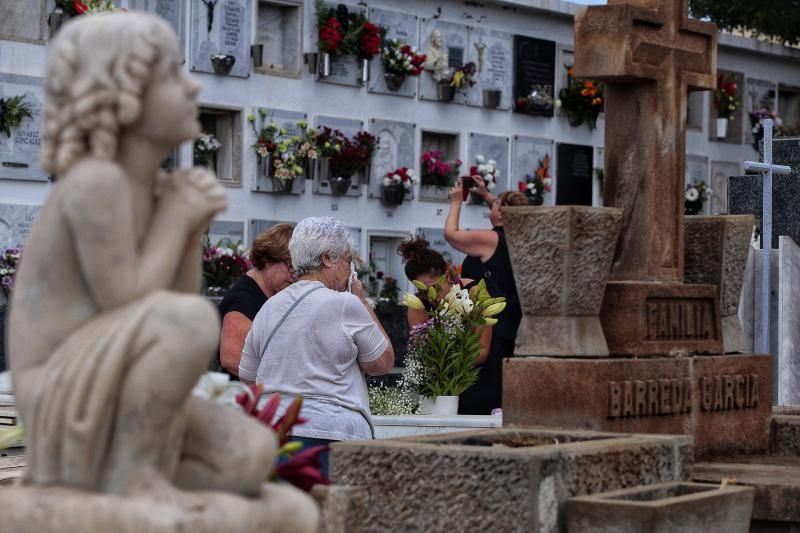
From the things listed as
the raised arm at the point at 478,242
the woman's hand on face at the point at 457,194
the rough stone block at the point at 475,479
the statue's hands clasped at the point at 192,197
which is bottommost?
the rough stone block at the point at 475,479

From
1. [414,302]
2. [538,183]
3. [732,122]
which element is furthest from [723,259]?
[732,122]

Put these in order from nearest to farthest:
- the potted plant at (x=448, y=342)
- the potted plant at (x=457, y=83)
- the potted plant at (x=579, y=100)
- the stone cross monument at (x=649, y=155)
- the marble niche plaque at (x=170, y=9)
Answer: the stone cross monument at (x=649, y=155)
the potted plant at (x=448, y=342)
the marble niche plaque at (x=170, y=9)
the potted plant at (x=457, y=83)
the potted plant at (x=579, y=100)

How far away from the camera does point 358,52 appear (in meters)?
23.6

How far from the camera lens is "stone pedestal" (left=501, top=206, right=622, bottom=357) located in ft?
21.7

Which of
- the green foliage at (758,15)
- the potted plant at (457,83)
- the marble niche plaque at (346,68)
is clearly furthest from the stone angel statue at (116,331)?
the green foliage at (758,15)

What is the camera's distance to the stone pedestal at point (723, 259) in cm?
770

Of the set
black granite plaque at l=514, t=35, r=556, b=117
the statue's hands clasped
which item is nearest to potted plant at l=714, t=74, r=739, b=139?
black granite plaque at l=514, t=35, r=556, b=117

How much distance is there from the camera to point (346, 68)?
23781mm

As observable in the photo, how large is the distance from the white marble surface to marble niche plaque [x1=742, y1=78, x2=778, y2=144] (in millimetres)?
23347

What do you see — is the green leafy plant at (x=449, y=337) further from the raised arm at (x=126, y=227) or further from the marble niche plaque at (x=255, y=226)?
the marble niche plaque at (x=255, y=226)

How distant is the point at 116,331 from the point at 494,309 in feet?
17.8

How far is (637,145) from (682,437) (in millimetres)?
1567

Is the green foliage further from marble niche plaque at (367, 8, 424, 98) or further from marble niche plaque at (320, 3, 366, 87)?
marble niche plaque at (320, 3, 366, 87)

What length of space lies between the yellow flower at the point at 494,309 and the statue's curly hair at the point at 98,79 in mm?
5360
